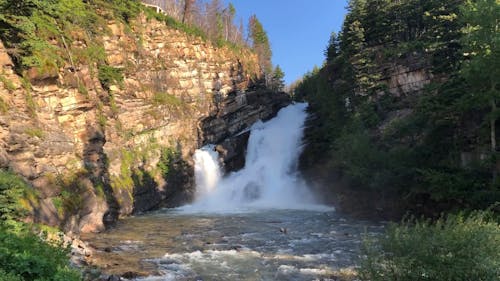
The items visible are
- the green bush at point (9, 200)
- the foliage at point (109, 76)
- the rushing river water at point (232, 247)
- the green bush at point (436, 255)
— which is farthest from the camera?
the foliage at point (109, 76)

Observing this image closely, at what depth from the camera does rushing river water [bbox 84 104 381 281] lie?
45.6ft

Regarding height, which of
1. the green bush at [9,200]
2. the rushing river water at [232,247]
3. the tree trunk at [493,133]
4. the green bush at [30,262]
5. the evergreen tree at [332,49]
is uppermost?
the evergreen tree at [332,49]

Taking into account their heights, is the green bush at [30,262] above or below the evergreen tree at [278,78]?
below

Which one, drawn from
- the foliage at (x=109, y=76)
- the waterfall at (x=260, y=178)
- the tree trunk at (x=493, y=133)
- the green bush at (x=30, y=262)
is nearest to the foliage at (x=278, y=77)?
the waterfall at (x=260, y=178)

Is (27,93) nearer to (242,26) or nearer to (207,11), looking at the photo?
(207,11)

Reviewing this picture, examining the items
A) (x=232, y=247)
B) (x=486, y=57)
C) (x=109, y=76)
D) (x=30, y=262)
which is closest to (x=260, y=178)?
(x=109, y=76)

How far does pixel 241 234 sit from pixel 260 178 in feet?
66.8

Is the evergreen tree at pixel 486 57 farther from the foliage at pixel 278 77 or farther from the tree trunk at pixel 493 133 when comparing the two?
the foliage at pixel 278 77

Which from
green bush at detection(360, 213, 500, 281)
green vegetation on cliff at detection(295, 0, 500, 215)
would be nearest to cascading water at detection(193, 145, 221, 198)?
green vegetation on cliff at detection(295, 0, 500, 215)

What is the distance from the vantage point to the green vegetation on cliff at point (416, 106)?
19.6 meters

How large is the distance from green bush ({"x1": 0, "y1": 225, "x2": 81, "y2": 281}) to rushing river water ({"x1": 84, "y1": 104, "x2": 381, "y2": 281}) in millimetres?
4503

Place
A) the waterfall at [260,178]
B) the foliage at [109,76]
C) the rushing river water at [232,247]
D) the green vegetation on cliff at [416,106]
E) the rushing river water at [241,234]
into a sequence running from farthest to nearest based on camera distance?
the waterfall at [260,178], the foliage at [109,76], the green vegetation on cliff at [416,106], the rushing river water at [241,234], the rushing river water at [232,247]

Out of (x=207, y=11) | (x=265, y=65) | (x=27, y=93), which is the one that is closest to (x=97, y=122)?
(x=27, y=93)

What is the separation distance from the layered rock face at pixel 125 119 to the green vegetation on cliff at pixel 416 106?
11.5m
